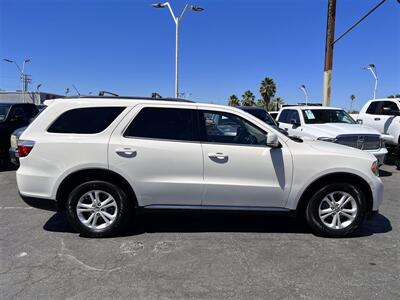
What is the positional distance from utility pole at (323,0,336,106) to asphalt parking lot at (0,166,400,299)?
11204 millimetres

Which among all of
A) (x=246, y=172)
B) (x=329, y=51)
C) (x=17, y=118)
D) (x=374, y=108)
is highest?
(x=329, y=51)

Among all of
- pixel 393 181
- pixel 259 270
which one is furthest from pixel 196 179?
pixel 393 181

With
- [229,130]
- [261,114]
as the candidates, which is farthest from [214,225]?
Result: [261,114]

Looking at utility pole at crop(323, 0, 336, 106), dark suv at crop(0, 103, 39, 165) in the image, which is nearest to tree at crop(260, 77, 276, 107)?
utility pole at crop(323, 0, 336, 106)

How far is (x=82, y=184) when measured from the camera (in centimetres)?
454

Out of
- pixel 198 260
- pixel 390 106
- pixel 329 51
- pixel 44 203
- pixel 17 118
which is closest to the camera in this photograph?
pixel 198 260

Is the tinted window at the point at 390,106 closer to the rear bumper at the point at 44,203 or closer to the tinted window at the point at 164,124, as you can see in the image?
the tinted window at the point at 164,124

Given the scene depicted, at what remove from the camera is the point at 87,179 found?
4.57 metres

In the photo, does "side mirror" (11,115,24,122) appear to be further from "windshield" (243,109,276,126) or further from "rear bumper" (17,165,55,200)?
"windshield" (243,109,276,126)

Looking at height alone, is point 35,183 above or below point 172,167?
below

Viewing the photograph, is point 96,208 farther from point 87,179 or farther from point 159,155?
point 159,155

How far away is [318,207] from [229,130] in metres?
1.51

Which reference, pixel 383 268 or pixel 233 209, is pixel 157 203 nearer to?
pixel 233 209

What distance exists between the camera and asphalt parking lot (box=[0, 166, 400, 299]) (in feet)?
11.1
